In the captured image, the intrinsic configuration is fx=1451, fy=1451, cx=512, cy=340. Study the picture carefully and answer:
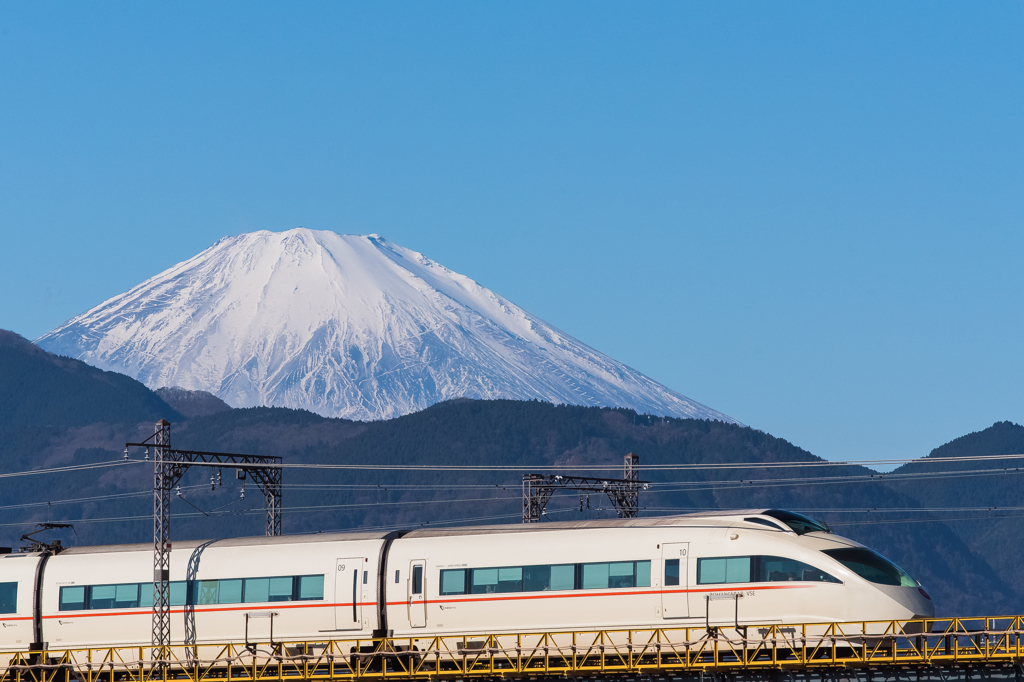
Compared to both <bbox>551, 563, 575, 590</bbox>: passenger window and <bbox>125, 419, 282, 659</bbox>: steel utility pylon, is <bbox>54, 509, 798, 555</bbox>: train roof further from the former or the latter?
<bbox>551, 563, 575, 590</bbox>: passenger window

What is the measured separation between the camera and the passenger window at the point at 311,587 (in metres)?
46.5

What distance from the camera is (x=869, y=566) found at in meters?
40.6

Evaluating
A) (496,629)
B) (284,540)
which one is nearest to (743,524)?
(496,629)

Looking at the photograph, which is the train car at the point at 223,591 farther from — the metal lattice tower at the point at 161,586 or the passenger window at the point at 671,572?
the passenger window at the point at 671,572

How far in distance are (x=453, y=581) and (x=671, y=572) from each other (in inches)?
277

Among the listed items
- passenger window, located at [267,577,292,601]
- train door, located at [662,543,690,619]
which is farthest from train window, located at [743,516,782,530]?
passenger window, located at [267,577,292,601]

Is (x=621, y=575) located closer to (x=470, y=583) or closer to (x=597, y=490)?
(x=470, y=583)

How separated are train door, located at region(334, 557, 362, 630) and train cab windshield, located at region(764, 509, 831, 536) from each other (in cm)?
1309

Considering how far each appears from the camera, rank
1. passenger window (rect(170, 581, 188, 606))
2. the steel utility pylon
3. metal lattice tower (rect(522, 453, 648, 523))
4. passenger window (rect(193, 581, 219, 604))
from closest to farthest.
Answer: the steel utility pylon < passenger window (rect(193, 581, 219, 604)) < passenger window (rect(170, 581, 188, 606)) < metal lattice tower (rect(522, 453, 648, 523))

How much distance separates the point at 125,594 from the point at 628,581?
1806cm

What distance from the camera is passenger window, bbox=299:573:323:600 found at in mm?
46469

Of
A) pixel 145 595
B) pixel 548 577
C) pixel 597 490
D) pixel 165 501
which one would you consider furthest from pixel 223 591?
pixel 597 490

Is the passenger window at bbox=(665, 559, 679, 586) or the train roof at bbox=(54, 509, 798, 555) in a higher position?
the train roof at bbox=(54, 509, 798, 555)

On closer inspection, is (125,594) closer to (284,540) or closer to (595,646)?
(284,540)
